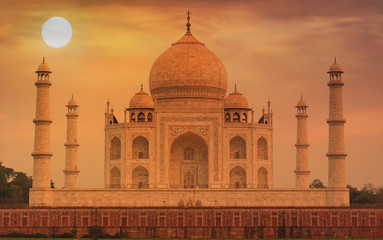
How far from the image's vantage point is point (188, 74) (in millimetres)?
50875

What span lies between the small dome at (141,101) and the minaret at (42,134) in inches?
214

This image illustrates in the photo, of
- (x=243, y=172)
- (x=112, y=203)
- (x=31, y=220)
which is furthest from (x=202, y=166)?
(x=31, y=220)

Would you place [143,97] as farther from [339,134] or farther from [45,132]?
[339,134]

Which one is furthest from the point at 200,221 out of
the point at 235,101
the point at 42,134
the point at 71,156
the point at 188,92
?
the point at 71,156

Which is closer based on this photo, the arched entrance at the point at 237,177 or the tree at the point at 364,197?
the arched entrance at the point at 237,177

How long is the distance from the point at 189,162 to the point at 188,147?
913 millimetres

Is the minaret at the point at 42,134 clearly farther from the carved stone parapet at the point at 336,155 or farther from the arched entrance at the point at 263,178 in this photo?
the carved stone parapet at the point at 336,155

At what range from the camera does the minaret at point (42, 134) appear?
4553 centimetres

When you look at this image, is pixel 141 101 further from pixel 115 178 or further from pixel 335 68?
pixel 335 68

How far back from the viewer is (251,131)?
160 ft

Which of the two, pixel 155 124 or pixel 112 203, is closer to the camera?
pixel 112 203

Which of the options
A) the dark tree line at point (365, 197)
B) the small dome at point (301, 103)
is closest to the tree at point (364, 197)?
the dark tree line at point (365, 197)

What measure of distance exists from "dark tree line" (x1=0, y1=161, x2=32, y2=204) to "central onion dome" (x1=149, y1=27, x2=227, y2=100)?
11.6m

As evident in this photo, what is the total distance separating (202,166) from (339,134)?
318 inches
